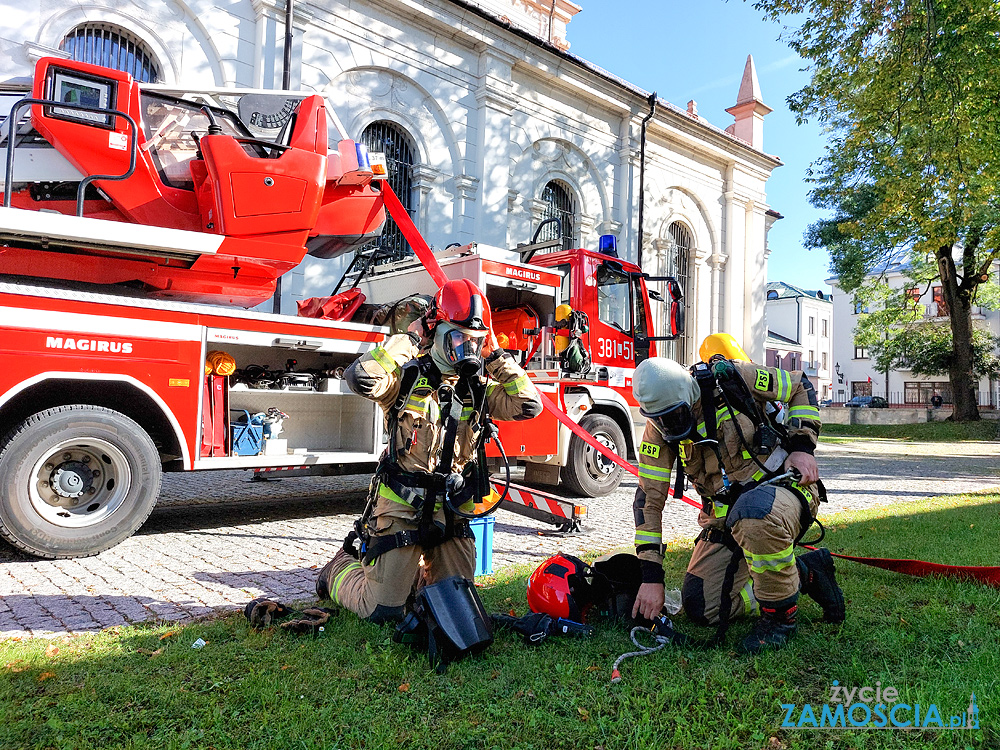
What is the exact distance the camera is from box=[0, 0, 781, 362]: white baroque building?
10.7 meters

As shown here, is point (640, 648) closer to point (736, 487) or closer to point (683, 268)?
point (736, 487)

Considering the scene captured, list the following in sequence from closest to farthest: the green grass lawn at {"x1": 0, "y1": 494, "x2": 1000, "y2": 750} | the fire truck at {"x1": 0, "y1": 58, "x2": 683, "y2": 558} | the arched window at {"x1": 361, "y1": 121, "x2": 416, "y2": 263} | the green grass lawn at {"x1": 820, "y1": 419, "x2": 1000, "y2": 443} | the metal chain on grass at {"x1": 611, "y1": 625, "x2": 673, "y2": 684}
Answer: the green grass lawn at {"x1": 0, "y1": 494, "x2": 1000, "y2": 750}, the metal chain on grass at {"x1": 611, "y1": 625, "x2": 673, "y2": 684}, the fire truck at {"x1": 0, "y1": 58, "x2": 683, "y2": 558}, the arched window at {"x1": 361, "y1": 121, "x2": 416, "y2": 263}, the green grass lawn at {"x1": 820, "y1": 419, "x2": 1000, "y2": 443}

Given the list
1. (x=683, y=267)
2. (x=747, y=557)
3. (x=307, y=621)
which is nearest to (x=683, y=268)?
(x=683, y=267)

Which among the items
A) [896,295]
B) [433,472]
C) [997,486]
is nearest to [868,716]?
[433,472]

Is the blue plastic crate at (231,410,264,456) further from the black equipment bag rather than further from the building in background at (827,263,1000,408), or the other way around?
the building in background at (827,263,1000,408)

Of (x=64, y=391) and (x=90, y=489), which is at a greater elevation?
(x=64, y=391)

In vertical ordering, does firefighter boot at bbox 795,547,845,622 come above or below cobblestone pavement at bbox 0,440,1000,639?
above

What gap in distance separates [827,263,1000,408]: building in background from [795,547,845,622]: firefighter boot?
48617 mm

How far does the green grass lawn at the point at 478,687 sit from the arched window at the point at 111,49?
9709mm

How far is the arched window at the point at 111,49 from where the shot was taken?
9.98 m

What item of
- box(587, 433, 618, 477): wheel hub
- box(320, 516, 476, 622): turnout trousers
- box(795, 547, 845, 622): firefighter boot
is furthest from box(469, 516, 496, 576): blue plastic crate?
box(587, 433, 618, 477): wheel hub

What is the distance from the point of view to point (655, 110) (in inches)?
714

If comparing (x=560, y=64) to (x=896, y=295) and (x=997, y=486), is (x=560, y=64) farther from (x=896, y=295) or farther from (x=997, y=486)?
(x=896, y=295)

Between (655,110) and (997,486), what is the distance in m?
12.2
